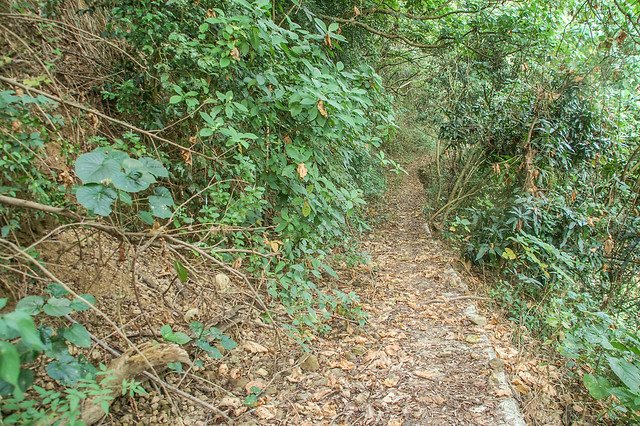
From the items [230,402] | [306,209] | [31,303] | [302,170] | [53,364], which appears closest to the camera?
[31,303]

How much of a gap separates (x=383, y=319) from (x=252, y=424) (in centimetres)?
184

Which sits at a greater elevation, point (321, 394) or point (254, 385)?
point (321, 394)

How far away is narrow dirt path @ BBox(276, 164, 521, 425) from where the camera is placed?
8.38 feet

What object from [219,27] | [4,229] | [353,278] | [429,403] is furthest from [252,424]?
[219,27]

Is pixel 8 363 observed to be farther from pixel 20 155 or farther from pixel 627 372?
pixel 627 372

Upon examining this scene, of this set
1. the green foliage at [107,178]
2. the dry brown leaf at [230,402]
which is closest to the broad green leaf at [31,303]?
the green foliage at [107,178]

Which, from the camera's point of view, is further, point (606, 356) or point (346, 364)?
point (346, 364)

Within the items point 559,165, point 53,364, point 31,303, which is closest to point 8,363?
point 31,303

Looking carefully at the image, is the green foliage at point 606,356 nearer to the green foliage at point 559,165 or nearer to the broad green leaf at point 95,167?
the green foliage at point 559,165

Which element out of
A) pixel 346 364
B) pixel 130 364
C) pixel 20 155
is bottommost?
pixel 346 364

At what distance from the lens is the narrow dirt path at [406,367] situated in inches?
101

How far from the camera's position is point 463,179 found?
22.9 ft

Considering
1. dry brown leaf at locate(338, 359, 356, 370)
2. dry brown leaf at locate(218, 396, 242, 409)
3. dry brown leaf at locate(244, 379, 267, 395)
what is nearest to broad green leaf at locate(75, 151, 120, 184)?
dry brown leaf at locate(218, 396, 242, 409)

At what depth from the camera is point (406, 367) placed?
305 centimetres
